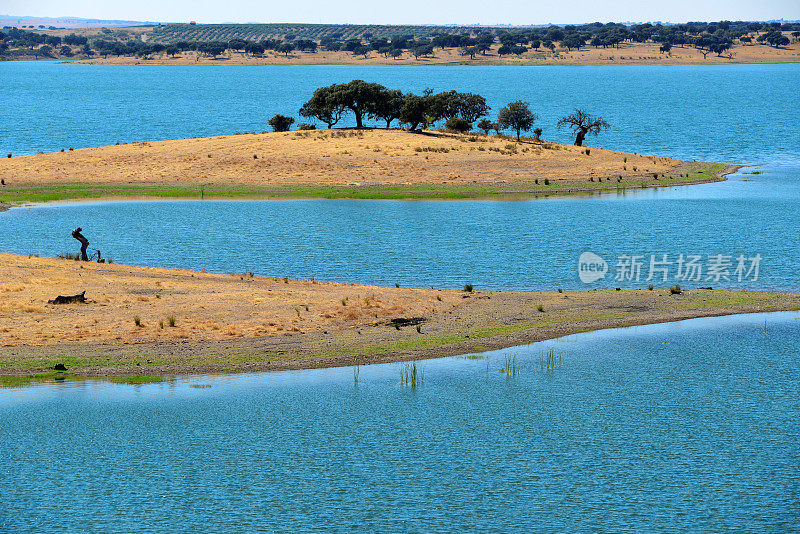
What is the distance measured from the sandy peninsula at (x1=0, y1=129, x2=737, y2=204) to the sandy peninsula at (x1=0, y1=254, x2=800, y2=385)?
112 feet

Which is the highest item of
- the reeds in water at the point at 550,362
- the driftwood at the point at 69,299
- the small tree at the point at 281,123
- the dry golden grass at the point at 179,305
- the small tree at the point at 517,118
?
the small tree at the point at 517,118

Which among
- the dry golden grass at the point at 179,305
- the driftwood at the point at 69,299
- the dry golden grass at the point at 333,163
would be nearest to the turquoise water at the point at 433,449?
the dry golden grass at the point at 179,305

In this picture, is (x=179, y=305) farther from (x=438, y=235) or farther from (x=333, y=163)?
(x=333, y=163)

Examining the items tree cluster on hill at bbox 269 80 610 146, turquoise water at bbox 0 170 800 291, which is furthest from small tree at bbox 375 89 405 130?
turquoise water at bbox 0 170 800 291

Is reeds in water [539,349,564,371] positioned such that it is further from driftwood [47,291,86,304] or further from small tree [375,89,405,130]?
small tree [375,89,405,130]

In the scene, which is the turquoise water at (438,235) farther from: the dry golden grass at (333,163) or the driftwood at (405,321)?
the dry golden grass at (333,163)

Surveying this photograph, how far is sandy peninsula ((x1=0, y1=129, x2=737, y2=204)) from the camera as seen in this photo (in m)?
80.8

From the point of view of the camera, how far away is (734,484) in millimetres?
26031

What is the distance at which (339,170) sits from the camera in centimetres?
8869

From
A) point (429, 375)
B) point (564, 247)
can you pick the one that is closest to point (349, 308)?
point (429, 375)

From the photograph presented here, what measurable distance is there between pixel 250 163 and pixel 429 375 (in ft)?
196

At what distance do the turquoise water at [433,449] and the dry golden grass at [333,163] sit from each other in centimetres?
5084

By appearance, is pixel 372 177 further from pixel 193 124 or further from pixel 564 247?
pixel 193 124

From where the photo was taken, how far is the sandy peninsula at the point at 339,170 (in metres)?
80.8
